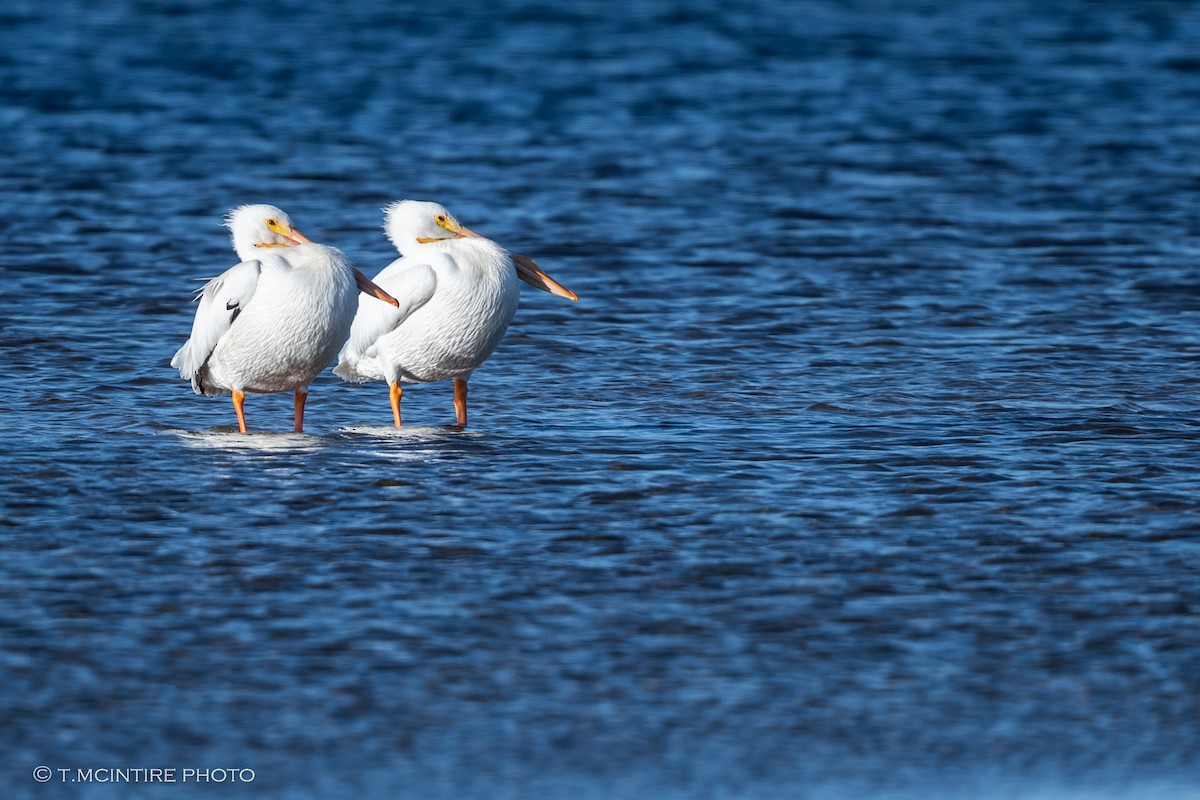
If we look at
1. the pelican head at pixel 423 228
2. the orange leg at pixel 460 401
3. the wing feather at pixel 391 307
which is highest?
the pelican head at pixel 423 228

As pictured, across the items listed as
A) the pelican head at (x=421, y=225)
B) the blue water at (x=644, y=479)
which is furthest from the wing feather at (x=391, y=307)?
the blue water at (x=644, y=479)

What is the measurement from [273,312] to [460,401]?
1051 millimetres

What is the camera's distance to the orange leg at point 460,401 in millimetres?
9289

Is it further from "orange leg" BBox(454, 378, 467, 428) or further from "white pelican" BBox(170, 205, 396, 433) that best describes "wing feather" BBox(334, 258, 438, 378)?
"orange leg" BBox(454, 378, 467, 428)

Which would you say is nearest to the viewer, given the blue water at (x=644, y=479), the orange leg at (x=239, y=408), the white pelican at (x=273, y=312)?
the blue water at (x=644, y=479)

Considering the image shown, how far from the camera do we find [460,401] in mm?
9320

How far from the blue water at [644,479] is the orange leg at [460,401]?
11 centimetres

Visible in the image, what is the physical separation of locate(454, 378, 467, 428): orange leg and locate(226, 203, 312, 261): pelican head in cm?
97

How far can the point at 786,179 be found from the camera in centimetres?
1669

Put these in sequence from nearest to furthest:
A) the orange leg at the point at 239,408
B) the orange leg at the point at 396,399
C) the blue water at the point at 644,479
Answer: the blue water at the point at 644,479 < the orange leg at the point at 239,408 < the orange leg at the point at 396,399

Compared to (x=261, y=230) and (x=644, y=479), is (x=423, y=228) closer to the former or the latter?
(x=261, y=230)

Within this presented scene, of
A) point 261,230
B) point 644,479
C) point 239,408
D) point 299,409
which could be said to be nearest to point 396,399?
point 299,409

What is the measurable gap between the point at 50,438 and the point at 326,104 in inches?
488

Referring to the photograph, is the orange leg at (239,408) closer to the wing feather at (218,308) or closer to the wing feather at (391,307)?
the wing feather at (218,308)
